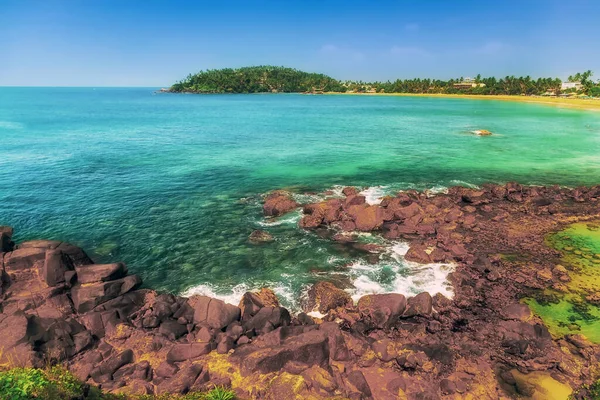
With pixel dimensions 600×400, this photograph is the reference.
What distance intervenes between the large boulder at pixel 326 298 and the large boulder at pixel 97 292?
564 inches

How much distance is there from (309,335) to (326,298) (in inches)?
214

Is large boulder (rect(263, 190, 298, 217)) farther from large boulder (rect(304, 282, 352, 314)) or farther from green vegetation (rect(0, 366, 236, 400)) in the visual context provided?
green vegetation (rect(0, 366, 236, 400))

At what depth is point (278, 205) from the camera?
42719 millimetres

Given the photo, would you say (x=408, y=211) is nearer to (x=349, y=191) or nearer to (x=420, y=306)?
(x=349, y=191)

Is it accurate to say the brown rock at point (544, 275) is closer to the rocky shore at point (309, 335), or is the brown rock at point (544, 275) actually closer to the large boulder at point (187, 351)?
the rocky shore at point (309, 335)

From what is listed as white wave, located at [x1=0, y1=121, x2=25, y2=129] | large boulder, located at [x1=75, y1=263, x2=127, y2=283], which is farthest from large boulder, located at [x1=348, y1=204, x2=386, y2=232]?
white wave, located at [x1=0, y1=121, x2=25, y2=129]

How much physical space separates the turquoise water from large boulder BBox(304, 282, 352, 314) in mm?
1979

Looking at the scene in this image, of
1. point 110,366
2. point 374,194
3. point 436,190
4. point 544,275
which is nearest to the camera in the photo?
point 110,366

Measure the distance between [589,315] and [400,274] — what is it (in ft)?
43.7

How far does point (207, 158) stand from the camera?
236ft

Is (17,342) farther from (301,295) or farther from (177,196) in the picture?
(177,196)

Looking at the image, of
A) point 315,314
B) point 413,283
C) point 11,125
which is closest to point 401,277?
point 413,283

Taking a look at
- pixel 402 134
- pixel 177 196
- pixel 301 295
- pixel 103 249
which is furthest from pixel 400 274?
pixel 402 134

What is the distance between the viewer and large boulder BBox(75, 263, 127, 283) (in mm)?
27141
